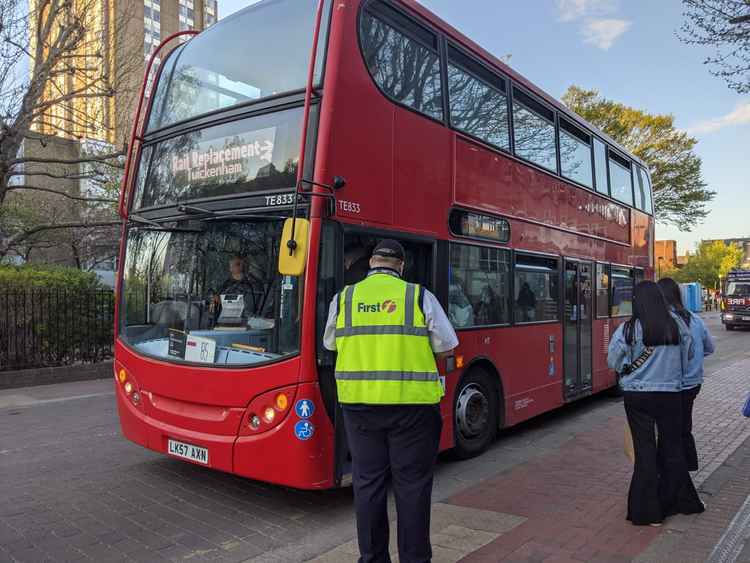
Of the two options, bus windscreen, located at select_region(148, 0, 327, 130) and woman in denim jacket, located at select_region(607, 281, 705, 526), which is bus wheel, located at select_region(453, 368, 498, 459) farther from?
bus windscreen, located at select_region(148, 0, 327, 130)

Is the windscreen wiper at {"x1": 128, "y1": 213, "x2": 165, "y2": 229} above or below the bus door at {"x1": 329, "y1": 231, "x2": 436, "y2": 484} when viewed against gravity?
above

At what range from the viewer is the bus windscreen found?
494 centimetres

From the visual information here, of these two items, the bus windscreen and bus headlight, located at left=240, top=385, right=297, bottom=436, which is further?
the bus windscreen

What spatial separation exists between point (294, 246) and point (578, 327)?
5.80 metres

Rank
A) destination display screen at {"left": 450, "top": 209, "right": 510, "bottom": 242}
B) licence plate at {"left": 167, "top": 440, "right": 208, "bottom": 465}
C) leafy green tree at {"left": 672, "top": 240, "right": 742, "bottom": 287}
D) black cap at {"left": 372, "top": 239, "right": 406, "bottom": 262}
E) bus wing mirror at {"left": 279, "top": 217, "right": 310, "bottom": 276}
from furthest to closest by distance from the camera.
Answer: leafy green tree at {"left": 672, "top": 240, "right": 742, "bottom": 287} < destination display screen at {"left": 450, "top": 209, "right": 510, "bottom": 242} < licence plate at {"left": 167, "top": 440, "right": 208, "bottom": 465} < bus wing mirror at {"left": 279, "top": 217, "right": 310, "bottom": 276} < black cap at {"left": 372, "top": 239, "right": 406, "bottom": 262}

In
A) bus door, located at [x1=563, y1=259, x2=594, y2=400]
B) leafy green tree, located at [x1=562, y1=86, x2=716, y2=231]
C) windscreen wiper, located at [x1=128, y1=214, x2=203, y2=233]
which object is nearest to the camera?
windscreen wiper, located at [x1=128, y1=214, x2=203, y2=233]

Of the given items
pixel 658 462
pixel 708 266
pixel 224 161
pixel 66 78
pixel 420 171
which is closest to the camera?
pixel 658 462

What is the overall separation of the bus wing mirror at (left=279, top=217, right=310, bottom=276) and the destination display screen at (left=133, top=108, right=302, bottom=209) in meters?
0.46

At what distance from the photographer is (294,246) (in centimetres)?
426

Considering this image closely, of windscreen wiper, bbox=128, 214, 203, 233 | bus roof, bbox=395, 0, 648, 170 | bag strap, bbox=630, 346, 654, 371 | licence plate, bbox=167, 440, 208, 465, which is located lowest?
licence plate, bbox=167, 440, 208, 465

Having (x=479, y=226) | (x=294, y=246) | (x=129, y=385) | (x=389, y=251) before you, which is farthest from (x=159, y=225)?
(x=479, y=226)

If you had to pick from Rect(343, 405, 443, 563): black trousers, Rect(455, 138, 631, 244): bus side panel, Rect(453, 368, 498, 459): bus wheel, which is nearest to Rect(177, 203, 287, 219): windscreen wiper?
Rect(343, 405, 443, 563): black trousers

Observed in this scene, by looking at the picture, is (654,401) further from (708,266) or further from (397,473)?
(708,266)

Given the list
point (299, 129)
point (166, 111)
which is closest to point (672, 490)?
point (299, 129)
